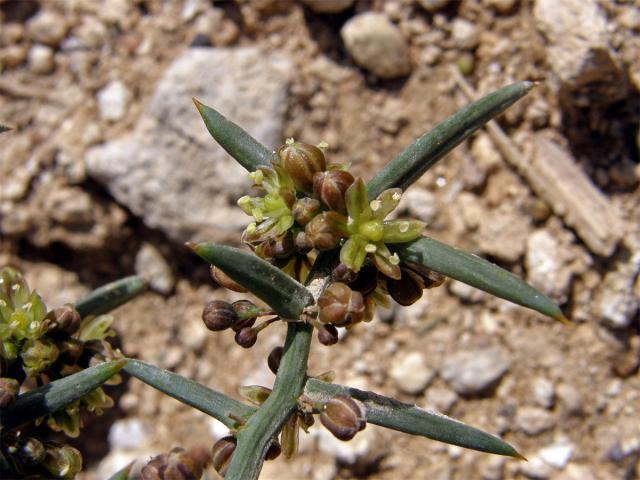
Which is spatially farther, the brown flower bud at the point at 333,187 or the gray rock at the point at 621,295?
the gray rock at the point at 621,295

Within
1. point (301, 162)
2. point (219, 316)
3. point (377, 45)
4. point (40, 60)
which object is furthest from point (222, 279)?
point (40, 60)

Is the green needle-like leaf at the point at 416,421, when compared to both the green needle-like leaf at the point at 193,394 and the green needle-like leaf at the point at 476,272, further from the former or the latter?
the green needle-like leaf at the point at 476,272

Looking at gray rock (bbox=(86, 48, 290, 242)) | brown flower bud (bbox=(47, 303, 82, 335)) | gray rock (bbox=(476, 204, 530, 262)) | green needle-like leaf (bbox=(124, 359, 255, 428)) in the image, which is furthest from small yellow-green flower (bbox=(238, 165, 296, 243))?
gray rock (bbox=(476, 204, 530, 262))

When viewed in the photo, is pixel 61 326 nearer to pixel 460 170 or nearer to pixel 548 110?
pixel 460 170

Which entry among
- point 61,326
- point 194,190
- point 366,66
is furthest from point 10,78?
point 61,326

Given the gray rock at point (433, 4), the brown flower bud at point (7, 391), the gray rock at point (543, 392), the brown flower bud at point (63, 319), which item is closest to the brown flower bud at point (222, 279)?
the brown flower bud at point (63, 319)

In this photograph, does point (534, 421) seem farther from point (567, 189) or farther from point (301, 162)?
point (301, 162)

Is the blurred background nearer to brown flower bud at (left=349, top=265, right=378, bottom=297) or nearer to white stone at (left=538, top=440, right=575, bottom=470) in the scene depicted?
white stone at (left=538, top=440, right=575, bottom=470)
